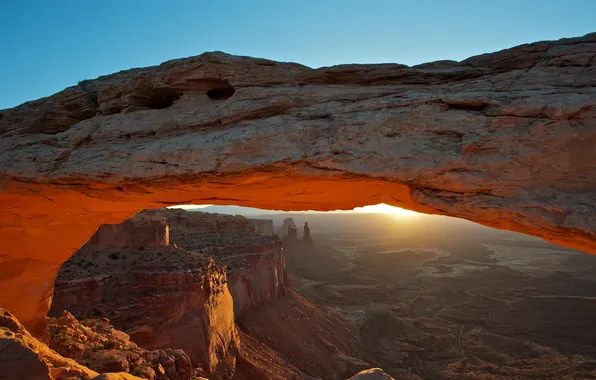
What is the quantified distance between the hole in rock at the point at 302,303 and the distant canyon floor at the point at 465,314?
0.52 feet

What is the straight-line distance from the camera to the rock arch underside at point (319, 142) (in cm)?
424

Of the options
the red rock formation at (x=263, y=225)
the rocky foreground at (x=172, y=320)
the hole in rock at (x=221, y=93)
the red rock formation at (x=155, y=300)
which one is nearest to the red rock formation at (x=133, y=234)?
the rocky foreground at (x=172, y=320)

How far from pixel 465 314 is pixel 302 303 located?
17257mm

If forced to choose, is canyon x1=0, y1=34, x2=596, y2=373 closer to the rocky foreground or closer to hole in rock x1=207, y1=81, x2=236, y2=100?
hole in rock x1=207, y1=81, x2=236, y2=100

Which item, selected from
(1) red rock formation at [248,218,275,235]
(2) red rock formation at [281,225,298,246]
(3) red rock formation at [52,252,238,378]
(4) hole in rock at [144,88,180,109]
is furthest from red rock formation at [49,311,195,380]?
(1) red rock formation at [248,218,275,235]

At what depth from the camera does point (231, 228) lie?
2984cm

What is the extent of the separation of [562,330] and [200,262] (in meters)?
31.6

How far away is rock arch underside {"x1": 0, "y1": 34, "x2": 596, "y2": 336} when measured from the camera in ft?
13.9

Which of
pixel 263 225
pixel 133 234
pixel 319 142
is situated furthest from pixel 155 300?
pixel 263 225

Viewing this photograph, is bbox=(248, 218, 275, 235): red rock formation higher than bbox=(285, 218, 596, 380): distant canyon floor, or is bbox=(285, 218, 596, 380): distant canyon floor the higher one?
bbox=(248, 218, 275, 235): red rock formation

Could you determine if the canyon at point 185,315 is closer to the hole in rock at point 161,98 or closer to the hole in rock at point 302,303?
the hole in rock at point 302,303

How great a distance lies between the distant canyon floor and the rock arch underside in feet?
65.9

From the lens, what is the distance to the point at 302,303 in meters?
28.3

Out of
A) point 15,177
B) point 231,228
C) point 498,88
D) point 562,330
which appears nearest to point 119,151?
point 15,177
